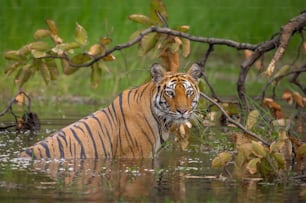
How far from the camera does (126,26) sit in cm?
A: 1416

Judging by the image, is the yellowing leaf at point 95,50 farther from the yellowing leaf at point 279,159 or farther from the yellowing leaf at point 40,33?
the yellowing leaf at point 279,159

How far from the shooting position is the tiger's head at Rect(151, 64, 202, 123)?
8297mm

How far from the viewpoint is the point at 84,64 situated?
8.62 m

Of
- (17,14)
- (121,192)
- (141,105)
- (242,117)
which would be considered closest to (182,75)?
(141,105)

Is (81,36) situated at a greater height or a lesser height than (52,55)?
greater

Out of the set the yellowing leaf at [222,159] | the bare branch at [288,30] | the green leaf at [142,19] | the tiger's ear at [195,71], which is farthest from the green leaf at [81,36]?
the yellowing leaf at [222,159]

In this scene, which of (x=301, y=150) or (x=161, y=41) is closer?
(x=301, y=150)

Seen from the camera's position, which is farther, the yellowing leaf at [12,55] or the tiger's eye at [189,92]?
the yellowing leaf at [12,55]

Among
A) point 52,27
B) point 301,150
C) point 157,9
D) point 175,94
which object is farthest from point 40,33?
point 301,150

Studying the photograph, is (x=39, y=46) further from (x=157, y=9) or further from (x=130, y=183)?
(x=130, y=183)

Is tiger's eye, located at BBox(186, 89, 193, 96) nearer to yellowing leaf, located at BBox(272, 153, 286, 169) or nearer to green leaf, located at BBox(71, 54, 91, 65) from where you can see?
green leaf, located at BBox(71, 54, 91, 65)

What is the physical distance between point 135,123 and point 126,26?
18.8ft

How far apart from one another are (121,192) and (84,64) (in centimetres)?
204

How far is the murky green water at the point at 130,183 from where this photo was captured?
657 cm
